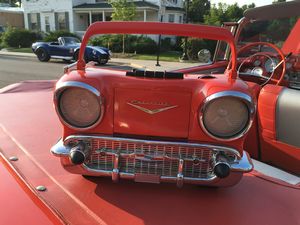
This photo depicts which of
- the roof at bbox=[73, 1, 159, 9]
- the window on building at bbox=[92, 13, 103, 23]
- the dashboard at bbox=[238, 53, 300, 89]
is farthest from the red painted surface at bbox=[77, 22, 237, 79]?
the window on building at bbox=[92, 13, 103, 23]

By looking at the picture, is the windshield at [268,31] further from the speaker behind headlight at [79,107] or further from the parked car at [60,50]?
the parked car at [60,50]

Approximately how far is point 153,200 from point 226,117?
0.53 meters

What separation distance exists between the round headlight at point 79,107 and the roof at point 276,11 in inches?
101

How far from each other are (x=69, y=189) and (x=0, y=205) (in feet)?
1.05

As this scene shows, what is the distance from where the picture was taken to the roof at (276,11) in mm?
3168

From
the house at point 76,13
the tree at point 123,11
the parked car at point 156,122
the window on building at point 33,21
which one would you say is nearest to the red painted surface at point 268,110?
the parked car at point 156,122

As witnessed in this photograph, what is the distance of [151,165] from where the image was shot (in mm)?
1523

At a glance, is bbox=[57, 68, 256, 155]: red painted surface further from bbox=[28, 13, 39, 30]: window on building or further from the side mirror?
bbox=[28, 13, 39, 30]: window on building

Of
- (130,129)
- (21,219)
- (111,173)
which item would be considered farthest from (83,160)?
(21,219)

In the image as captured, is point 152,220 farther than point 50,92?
Answer: No

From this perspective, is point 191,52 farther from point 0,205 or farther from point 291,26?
point 0,205

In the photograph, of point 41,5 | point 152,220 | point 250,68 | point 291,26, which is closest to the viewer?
point 152,220

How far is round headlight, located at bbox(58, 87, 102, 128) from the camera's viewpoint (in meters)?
1.49

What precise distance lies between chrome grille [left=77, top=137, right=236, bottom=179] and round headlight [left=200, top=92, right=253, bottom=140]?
0.29 feet
